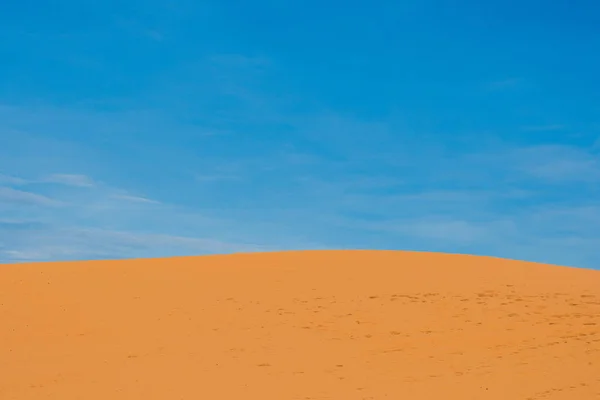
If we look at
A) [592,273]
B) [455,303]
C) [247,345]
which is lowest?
[247,345]

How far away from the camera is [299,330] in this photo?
20.2m

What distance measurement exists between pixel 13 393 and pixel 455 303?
44.4 feet

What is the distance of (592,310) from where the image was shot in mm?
21500

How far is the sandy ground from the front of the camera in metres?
16.0

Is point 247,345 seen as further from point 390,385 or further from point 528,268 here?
point 528,268

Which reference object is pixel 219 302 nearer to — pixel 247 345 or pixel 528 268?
pixel 247 345

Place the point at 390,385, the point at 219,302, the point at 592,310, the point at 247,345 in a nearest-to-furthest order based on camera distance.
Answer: the point at 390,385, the point at 247,345, the point at 592,310, the point at 219,302

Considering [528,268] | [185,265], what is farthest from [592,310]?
[185,265]

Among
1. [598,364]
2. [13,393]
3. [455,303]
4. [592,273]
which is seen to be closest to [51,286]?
[13,393]

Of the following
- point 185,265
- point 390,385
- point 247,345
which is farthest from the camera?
point 185,265

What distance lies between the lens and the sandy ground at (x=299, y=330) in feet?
52.4

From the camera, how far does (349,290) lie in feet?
79.0

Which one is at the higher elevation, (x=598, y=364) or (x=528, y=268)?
(x=528, y=268)

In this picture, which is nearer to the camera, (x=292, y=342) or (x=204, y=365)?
(x=204, y=365)
